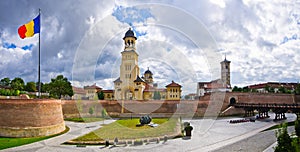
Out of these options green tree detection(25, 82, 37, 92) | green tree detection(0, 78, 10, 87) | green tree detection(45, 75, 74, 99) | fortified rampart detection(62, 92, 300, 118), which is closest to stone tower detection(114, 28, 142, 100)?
fortified rampart detection(62, 92, 300, 118)

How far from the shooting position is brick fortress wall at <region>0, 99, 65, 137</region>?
64.0 feet

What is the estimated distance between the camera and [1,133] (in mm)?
19797

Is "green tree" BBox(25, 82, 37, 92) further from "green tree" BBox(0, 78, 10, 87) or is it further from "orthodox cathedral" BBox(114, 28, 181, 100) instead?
"orthodox cathedral" BBox(114, 28, 181, 100)

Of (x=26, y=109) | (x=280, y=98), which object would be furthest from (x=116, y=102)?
(x=280, y=98)

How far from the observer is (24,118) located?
19.8m

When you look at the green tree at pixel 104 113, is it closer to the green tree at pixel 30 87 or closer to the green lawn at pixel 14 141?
the green lawn at pixel 14 141

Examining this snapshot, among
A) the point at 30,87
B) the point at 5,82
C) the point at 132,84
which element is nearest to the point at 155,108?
the point at 132,84

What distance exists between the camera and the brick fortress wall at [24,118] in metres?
19.5

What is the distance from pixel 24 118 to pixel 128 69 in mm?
31240

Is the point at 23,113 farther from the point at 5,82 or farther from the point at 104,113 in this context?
the point at 5,82

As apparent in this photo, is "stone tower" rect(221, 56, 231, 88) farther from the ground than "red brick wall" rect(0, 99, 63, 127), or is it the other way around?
"stone tower" rect(221, 56, 231, 88)

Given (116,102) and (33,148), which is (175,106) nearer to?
(116,102)

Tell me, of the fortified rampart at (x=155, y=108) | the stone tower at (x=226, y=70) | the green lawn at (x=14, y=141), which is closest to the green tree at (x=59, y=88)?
the fortified rampart at (x=155, y=108)

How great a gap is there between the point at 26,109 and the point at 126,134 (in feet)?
29.0
